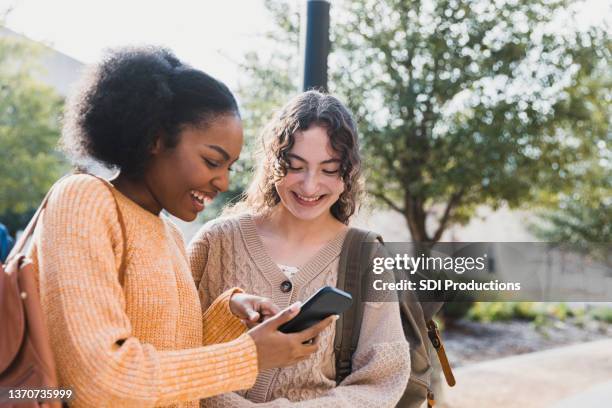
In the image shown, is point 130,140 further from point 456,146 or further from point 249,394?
point 456,146

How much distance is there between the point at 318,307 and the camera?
1.70 m

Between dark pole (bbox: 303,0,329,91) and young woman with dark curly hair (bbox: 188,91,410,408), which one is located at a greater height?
dark pole (bbox: 303,0,329,91)

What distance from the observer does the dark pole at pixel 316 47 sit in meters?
3.31

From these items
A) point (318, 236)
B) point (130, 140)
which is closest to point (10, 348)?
point (130, 140)

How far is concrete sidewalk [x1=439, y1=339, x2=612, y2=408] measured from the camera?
24.3 feet

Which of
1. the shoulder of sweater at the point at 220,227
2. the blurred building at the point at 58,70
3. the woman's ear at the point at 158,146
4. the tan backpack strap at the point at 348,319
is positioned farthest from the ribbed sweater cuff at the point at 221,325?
the blurred building at the point at 58,70

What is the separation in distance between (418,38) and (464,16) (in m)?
0.55

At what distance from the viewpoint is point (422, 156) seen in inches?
320

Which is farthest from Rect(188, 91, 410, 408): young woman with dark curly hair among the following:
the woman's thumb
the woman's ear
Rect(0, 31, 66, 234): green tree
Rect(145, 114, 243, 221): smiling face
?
Rect(0, 31, 66, 234): green tree

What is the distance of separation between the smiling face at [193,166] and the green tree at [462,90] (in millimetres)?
5917

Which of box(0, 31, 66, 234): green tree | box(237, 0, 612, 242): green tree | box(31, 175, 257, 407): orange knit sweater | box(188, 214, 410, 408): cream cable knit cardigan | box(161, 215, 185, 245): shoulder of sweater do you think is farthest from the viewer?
box(0, 31, 66, 234): green tree

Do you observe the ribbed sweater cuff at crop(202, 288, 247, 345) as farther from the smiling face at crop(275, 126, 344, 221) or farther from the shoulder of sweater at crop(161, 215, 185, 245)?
the smiling face at crop(275, 126, 344, 221)

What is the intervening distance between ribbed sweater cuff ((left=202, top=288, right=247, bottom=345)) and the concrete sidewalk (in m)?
5.05

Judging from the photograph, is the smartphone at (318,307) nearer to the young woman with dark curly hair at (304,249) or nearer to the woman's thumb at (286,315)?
the woman's thumb at (286,315)
